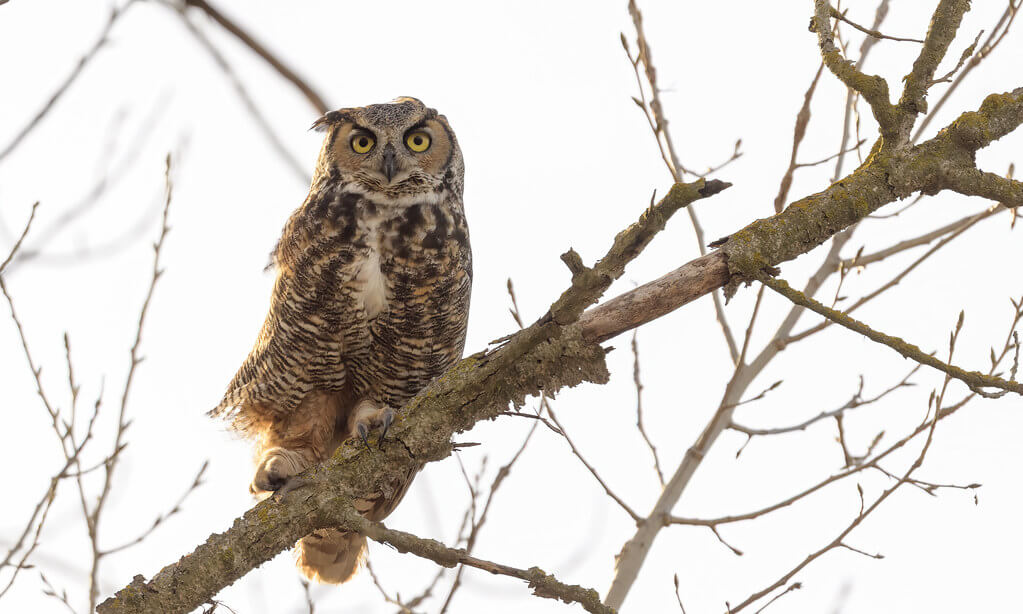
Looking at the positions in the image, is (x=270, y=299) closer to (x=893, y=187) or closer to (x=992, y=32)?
(x=893, y=187)

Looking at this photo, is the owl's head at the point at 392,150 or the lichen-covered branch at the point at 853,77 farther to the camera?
A: the owl's head at the point at 392,150

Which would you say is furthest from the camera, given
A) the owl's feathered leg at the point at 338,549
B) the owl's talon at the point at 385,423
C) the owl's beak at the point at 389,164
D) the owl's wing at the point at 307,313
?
the owl's feathered leg at the point at 338,549

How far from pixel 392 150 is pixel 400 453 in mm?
1396

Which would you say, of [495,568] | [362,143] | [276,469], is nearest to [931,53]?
[495,568]

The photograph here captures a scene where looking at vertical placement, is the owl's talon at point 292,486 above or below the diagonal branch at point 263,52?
below

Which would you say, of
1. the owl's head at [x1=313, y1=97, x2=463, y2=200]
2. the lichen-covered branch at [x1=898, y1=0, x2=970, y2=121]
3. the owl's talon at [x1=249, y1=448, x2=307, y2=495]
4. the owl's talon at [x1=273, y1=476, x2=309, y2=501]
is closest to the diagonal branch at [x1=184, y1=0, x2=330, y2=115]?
the owl's head at [x1=313, y1=97, x2=463, y2=200]

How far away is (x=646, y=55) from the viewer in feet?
12.3

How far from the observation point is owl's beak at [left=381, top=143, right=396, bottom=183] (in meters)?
3.58

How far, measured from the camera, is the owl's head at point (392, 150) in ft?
11.8

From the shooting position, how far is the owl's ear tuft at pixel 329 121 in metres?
3.92

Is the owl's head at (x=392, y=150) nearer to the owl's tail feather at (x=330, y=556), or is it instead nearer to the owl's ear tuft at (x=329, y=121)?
the owl's ear tuft at (x=329, y=121)

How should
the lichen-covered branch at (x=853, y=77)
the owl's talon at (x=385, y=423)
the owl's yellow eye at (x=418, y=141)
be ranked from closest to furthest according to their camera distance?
the lichen-covered branch at (x=853, y=77)
the owl's talon at (x=385, y=423)
the owl's yellow eye at (x=418, y=141)

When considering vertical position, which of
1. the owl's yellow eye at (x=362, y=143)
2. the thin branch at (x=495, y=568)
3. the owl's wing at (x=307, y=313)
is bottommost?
the thin branch at (x=495, y=568)

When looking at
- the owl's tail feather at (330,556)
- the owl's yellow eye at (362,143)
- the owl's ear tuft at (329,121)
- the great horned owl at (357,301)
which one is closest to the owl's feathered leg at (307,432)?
the great horned owl at (357,301)
